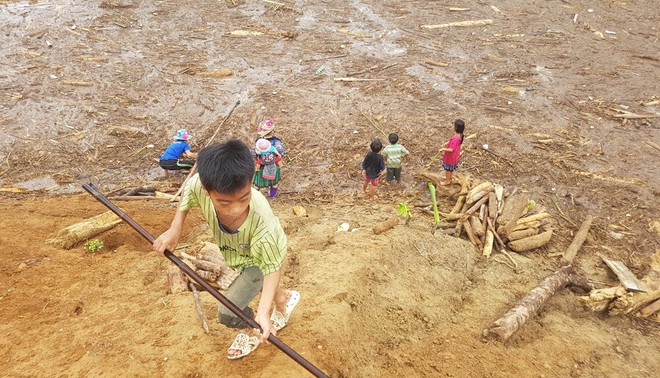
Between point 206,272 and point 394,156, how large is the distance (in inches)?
160

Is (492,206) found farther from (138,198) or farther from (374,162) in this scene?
(138,198)

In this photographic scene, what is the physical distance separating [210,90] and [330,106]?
116 inches

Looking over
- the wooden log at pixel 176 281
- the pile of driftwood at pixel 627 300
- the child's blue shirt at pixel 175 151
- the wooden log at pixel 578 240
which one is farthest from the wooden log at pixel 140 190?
the pile of driftwood at pixel 627 300

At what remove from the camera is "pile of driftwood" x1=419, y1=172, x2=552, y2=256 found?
268 inches

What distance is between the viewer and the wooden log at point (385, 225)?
254 inches

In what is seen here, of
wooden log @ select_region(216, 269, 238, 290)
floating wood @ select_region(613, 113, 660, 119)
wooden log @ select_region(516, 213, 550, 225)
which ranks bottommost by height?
floating wood @ select_region(613, 113, 660, 119)

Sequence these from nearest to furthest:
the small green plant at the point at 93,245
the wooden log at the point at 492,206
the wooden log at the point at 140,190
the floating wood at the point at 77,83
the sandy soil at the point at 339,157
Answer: the sandy soil at the point at 339,157 → the small green plant at the point at 93,245 → the wooden log at the point at 492,206 → the wooden log at the point at 140,190 → the floating wood at the point at 77,83

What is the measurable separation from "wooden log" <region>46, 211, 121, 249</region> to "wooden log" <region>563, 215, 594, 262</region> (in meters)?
6.41

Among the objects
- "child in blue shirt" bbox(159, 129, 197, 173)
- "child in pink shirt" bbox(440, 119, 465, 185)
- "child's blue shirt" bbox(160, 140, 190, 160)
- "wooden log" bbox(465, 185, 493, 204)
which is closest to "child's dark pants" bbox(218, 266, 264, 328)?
"wooden log" bbox(465, 185, 493, 204)

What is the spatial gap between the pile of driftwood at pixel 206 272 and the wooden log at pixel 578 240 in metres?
4.73

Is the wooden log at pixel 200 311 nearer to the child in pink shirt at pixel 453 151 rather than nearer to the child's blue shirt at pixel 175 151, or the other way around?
the child's blue shirt at pixel 175 151

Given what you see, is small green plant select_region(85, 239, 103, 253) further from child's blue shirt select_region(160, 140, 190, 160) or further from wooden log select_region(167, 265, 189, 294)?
child's blue shirt select_region(160, 140, 190, 160)

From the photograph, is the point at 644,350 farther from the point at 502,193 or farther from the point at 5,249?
the point at 5,249

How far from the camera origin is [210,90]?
11.0 meters
